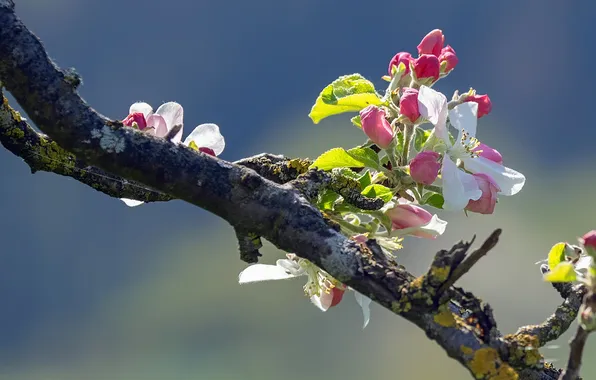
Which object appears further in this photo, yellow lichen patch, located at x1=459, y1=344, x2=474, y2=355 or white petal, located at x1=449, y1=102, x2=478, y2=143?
white petal, located at x1=449, y1=102, x2=478, y2=143

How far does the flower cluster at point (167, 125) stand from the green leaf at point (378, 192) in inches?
11.7

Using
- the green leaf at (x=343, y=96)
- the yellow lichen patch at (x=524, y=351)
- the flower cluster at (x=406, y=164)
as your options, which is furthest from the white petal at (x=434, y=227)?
the yellow lichen patch at (x=524, y=351)

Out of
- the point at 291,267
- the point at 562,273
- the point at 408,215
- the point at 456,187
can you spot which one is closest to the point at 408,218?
the point at 408,215

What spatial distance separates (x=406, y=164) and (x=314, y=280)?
9.7 inches

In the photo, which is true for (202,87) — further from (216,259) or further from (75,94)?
(75,94)

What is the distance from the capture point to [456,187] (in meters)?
1.32

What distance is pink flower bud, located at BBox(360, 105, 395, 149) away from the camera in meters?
1.37

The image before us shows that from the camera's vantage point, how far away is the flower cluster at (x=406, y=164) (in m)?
1.34

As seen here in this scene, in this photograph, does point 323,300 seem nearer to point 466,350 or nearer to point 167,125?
point 167,125

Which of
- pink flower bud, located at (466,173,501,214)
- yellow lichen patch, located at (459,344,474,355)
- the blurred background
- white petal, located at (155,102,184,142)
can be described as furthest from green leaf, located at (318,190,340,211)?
the blurred background

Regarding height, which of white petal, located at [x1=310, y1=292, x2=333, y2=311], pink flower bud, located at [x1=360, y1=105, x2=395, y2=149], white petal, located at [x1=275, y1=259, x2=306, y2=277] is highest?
pink flower bud, located at [x1=360, y1=105, x2=395, y2=149]

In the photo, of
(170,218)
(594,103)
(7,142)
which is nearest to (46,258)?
(170,218)

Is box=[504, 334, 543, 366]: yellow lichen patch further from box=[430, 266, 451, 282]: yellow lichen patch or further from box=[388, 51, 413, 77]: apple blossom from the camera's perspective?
box=[388, 51, 413, 77]: apple blossom

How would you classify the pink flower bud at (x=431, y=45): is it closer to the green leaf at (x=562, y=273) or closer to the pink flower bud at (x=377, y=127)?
the pink flower bud at (x=377, y=127)
